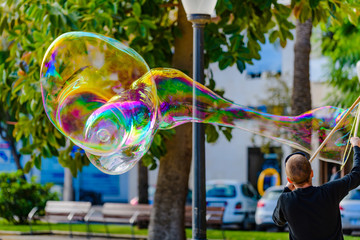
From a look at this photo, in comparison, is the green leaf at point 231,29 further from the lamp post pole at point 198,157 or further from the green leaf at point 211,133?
the lamp post pole at point 198,157

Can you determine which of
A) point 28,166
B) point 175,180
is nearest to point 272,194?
point 175,180

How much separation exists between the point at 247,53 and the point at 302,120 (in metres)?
2.96

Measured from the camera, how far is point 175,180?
1202 centimetres

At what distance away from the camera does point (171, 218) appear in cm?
1214

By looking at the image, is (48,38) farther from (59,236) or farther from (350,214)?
(350,214)

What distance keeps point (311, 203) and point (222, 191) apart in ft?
56.7

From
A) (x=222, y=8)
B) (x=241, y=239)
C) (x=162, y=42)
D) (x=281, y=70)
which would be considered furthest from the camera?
(x=281, y=70)

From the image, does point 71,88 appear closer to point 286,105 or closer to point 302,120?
point 302,120

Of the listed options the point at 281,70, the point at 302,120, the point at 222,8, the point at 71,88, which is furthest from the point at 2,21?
the point at 281,70

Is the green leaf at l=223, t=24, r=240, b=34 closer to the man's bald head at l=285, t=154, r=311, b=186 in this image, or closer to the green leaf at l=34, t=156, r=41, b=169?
the green leaf at l=34, t=156, r=41, b=169

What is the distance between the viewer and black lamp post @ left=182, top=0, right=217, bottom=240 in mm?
7387

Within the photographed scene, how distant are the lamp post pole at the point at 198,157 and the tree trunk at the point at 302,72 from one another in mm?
7296

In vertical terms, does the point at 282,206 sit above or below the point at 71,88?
below

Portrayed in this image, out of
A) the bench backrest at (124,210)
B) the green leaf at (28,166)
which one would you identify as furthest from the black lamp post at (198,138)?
the bench backrest at (124,210)
